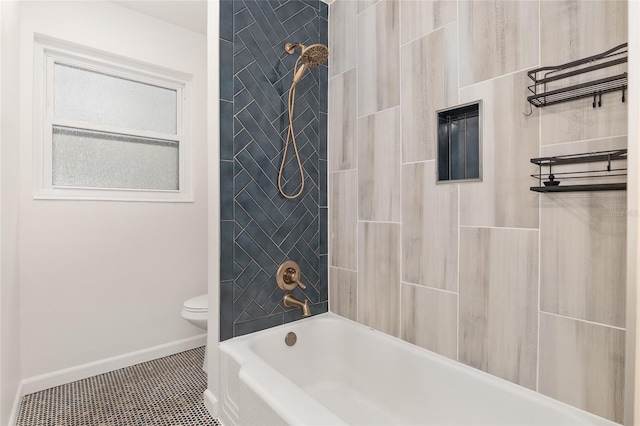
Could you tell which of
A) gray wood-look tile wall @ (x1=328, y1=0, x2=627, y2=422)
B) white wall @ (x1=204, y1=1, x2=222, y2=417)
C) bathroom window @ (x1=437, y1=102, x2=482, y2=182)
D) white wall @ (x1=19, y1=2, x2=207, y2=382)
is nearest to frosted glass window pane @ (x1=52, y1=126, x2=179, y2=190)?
white wall @ (x1=19, y1=2, x2=207, y2=382)

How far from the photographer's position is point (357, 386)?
Answer: 6.06 ft

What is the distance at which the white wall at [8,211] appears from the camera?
1475 mm

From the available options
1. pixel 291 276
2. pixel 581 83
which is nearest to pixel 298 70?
pixel 291 276

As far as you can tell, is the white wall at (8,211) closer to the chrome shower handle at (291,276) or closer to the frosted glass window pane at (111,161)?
the frosted glass window pane at (111,161)

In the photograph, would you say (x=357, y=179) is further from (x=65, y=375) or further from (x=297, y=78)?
(x=65, y=375)

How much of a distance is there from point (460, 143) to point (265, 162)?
3.37 feet

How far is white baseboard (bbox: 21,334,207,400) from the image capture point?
2.10m

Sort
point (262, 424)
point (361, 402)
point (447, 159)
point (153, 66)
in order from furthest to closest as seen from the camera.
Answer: point (153, 66) < point (361, 402) < point (447, 159) < point (262, 424)

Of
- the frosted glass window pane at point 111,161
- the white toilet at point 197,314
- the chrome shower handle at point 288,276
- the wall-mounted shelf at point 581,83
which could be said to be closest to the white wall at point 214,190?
the chrome shower handle at point 288,276

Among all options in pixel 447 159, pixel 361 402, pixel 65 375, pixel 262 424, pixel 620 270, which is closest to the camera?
pixel 620 270

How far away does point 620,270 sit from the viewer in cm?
109

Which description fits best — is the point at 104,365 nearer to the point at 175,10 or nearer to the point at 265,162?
the point at 265,162

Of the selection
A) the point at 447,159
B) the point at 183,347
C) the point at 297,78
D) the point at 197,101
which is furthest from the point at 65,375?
the point at 447,159

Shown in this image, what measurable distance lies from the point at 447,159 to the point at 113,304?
2.43 m
